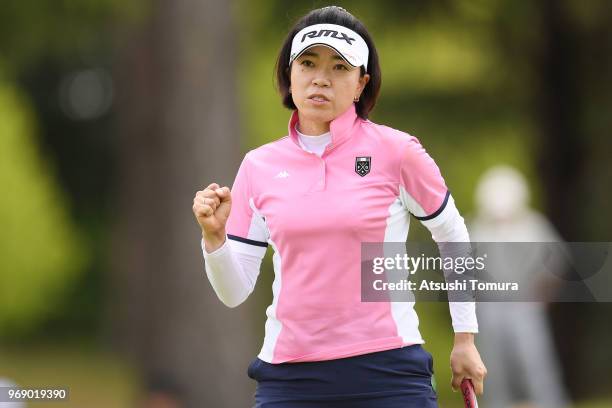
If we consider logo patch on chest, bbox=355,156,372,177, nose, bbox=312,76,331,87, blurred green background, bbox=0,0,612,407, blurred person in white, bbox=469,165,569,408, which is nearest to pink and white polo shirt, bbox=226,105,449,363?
logo patch on chest, bbox=355,156,372,177

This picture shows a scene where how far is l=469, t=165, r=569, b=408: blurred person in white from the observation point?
10.3 metres

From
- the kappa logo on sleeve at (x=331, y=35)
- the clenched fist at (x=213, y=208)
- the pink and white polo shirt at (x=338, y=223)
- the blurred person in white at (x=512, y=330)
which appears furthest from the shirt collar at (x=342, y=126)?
the blurred person in white at (x=512, y=330)

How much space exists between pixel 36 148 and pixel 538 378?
13213 mm

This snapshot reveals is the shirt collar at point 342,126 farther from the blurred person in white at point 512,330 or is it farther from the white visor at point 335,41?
the blurred person in white at point 512,330

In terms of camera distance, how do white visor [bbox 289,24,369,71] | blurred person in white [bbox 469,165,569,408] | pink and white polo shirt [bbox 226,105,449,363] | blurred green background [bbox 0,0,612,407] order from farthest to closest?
blurred green background [bbox 0,0,612,407] < blurred person in white [bbox 469,165,569,408] < white visor [bbox 289,24,369,71] < pink and white polo shirt [bbox 226,105,449,363]

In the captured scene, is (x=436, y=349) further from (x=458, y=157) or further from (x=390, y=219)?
(x=390, y=219)

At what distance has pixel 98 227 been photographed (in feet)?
75.8

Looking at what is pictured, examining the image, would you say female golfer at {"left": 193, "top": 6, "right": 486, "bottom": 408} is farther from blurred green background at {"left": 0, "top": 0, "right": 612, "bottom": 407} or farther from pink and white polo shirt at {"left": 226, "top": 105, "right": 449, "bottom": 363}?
blurred green background at {"left": 0, "top": 0, "right": 612, "bottom": 407}

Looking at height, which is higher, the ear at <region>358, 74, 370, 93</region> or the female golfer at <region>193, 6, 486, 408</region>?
the ear at <region>358, 74, 370, 93</region>

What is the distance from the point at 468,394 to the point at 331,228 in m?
0.72

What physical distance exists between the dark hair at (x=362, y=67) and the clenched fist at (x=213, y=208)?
20.7 inches

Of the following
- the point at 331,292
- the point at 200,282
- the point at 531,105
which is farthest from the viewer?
the point at 531,105

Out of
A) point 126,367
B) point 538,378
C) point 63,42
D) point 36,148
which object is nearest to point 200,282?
point 538,378

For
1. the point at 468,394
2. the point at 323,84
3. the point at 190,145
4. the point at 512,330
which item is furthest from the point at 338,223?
the point at 190,145
